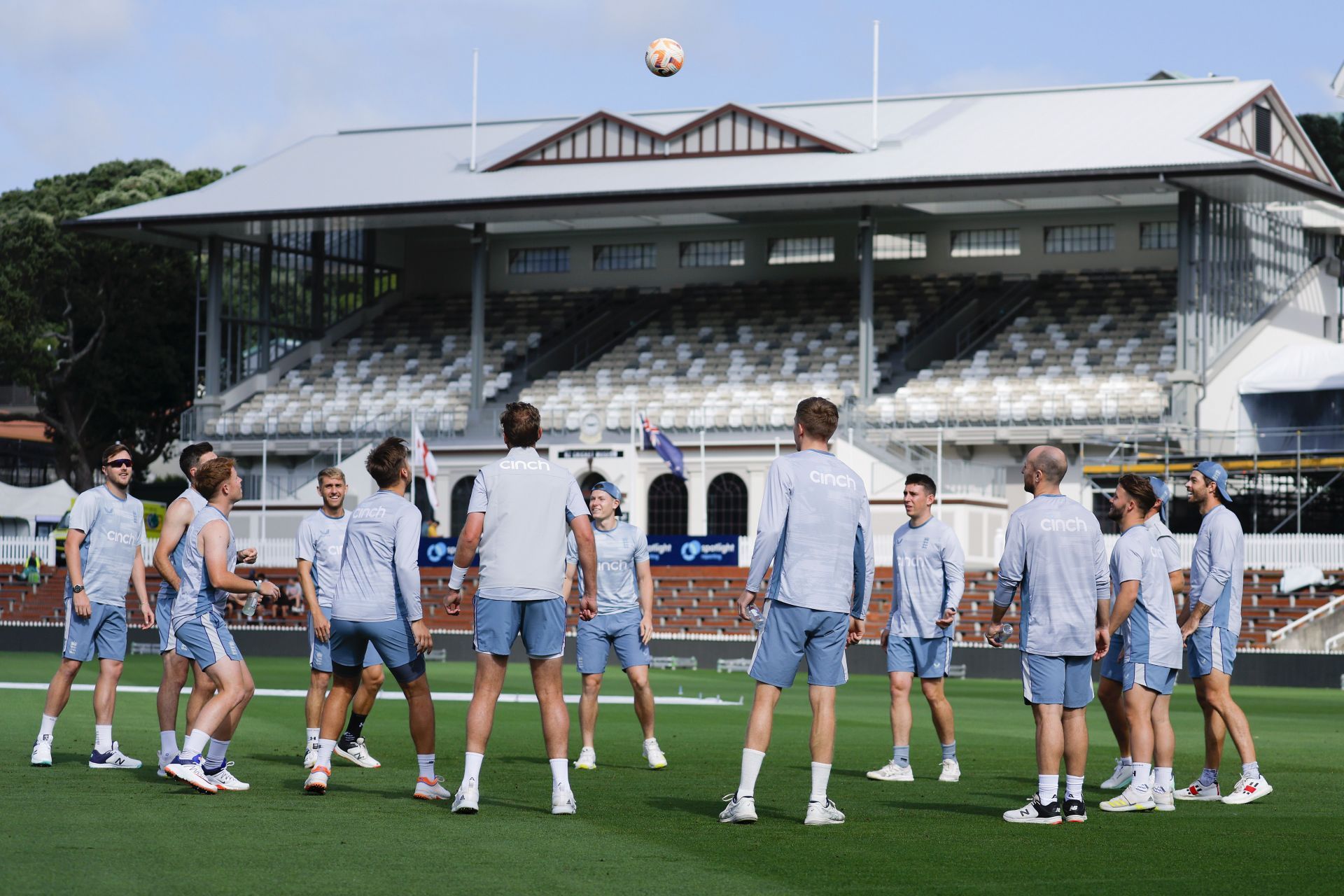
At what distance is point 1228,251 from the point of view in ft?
169

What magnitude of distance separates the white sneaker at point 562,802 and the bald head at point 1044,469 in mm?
2987

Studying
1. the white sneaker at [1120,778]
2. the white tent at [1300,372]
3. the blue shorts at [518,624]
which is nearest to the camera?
the blue shorts at [518,624]

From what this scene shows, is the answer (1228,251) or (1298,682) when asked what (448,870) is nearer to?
(1298,682)

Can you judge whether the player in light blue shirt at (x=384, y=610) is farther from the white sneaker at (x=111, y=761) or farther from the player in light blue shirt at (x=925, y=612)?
the player in light blue shirt at (x=925, y=612)

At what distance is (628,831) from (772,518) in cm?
177

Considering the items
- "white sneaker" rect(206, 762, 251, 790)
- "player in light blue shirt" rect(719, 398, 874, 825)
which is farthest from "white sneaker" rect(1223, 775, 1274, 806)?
"white sneaker" rect(206, 762, 251, 790)

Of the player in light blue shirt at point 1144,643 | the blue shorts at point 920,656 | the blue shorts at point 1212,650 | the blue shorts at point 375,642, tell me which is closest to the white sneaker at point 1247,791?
the player in light blue shirt at point 1144,643

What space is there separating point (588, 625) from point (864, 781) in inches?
86.8

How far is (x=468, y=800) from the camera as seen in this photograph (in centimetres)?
1045

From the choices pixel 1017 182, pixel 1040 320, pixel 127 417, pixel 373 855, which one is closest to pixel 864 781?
pixel 373 855

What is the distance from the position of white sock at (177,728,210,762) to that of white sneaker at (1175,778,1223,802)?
594 cm

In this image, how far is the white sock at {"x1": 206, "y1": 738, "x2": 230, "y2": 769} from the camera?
11.6 metres

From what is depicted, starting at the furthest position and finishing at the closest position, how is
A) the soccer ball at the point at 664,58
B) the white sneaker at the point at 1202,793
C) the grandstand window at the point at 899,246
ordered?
the grandstand window at the point at 899,246 → the soccer ball at the point at 664,58 → the white sneaker at the point at 1202,793

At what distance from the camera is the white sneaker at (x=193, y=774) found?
11219 millimetres
